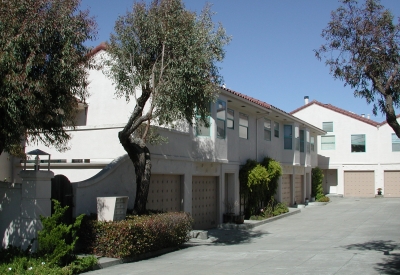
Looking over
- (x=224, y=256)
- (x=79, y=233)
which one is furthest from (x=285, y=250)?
(x=79, y=233)

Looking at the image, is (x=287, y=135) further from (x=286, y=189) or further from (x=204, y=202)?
(x=204, y=202)

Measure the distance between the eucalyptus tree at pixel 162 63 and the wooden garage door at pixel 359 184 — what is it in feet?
96.1

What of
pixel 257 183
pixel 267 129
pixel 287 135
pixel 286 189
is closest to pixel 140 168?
pixel 257 183

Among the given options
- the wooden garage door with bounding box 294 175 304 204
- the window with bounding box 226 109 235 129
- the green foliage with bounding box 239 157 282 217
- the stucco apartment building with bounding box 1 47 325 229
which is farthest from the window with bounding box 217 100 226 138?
the wooden garage door with bounding box 294 175 304 204

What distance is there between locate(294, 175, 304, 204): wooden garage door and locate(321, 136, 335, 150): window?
877 centimetres

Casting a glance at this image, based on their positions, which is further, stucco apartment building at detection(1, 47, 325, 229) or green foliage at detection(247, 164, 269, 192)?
green foliage at detection(247, 164, 269, 192)

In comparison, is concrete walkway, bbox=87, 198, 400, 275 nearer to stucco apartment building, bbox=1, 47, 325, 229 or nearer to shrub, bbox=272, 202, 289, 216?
shrub, bbox=272, 202, 289, 216

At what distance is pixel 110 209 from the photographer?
11.8m

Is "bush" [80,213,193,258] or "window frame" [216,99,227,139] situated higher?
"window frame" [216,99,227,139]

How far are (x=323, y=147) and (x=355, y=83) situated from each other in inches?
1174

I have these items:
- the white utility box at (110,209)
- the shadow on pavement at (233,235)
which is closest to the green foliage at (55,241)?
the white utility box at (110,209)

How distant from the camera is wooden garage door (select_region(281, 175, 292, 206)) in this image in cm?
2883

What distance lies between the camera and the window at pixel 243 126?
2258 cm

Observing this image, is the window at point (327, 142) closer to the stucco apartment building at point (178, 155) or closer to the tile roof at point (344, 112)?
the tile roof at point (344, 112)
